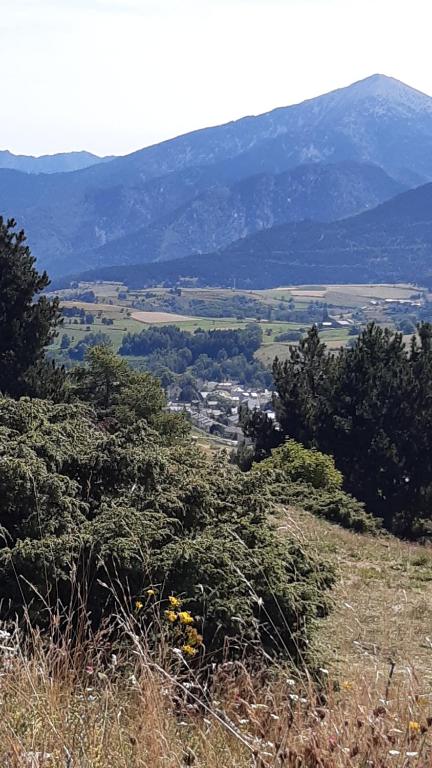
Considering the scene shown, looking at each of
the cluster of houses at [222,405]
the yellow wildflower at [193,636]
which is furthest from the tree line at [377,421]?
the cluster of houses at [222,405]

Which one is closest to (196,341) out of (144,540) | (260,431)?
(260,431)

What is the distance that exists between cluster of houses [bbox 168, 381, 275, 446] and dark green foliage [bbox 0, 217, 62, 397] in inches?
1882

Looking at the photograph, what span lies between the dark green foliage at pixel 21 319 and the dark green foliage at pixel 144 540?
43.3 ft

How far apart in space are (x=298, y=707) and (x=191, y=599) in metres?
1.61

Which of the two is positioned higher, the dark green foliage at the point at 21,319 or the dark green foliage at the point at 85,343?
the dark green foliage at the point at 21,319

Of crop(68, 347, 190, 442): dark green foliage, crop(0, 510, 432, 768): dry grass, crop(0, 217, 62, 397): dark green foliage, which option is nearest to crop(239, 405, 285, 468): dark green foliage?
crop(68, 347, 190, 442): dark green foliage

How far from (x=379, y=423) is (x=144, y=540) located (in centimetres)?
1784

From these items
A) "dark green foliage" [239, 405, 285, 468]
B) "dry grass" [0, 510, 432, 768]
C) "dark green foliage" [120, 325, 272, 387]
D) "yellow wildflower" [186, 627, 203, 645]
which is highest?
"dry grass" [0, 510, 432, 768]

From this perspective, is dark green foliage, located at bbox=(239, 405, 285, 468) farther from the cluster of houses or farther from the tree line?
the cluster of houses

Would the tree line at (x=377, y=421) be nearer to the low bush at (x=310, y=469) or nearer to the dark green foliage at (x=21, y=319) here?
the low bush at (x=310, y=469)

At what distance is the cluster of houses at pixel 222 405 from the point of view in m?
77.4

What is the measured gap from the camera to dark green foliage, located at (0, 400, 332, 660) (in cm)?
494

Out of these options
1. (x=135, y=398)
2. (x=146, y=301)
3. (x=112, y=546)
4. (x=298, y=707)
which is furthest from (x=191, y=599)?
(x=146, y=301)

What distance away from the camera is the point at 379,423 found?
2248 cm
